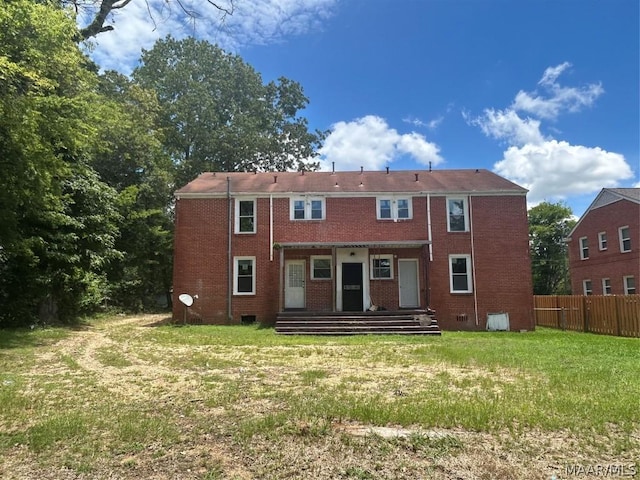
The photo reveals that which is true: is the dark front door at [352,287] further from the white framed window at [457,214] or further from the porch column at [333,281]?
the white framed window at [457,214]

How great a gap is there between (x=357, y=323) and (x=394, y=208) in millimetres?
5469

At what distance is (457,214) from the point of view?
1828cm

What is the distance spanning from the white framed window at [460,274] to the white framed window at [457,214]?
117cm

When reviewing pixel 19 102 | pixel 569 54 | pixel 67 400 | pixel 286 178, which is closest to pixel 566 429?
pixel 67 400

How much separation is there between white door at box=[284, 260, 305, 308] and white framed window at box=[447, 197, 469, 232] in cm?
623

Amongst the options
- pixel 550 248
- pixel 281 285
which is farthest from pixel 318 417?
pixel 550 248

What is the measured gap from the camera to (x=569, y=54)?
13781 mm

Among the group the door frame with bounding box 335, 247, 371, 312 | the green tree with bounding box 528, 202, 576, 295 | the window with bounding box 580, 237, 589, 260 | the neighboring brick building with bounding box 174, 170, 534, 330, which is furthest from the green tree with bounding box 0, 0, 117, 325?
the green tree with bounding box 528, 202, 576, 295

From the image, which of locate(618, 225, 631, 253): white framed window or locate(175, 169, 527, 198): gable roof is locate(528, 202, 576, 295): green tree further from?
locate(175, 169, 527, 198): gable roof

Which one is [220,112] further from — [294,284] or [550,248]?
[550,248]

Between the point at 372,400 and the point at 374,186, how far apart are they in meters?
14.1

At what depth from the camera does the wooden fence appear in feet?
48.7

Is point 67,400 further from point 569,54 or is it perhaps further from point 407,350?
point 569,54

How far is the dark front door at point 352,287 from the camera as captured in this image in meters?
17.7
